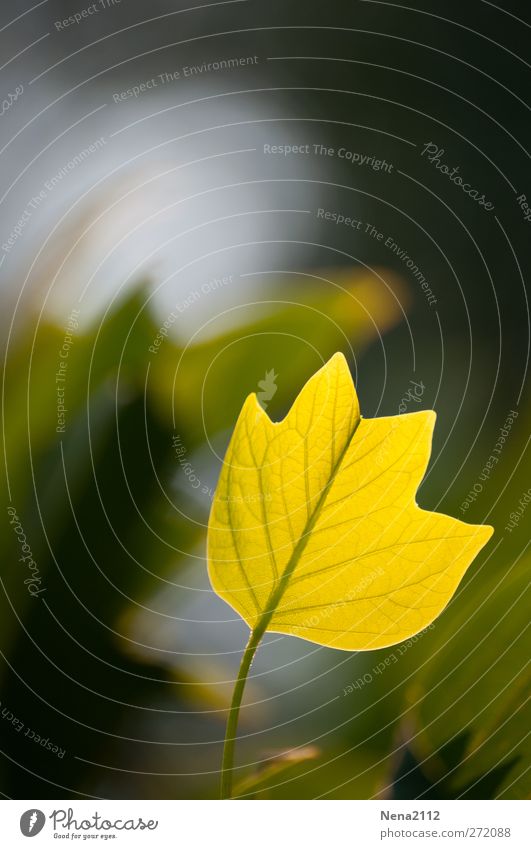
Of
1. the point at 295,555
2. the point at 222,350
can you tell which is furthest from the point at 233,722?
the point at 222,350

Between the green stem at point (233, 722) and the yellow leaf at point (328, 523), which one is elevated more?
the yellow leaf at point (328, 523)

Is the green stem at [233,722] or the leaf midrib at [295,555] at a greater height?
the leaf midrib at [295,555]

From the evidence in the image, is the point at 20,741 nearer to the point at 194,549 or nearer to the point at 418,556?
the point at 194,549

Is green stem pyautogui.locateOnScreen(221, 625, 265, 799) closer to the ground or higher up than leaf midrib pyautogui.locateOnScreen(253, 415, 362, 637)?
closer to the ground

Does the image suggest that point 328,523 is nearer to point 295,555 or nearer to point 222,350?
point 295,555

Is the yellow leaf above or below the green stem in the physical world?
above
